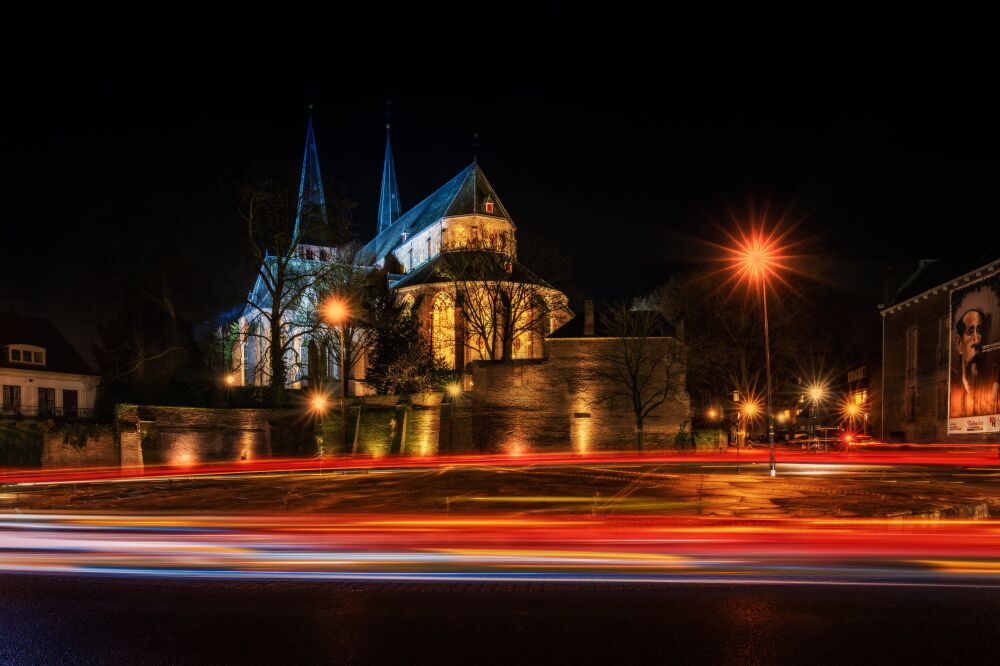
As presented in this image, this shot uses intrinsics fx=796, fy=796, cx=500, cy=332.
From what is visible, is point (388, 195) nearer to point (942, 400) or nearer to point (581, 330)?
point (581, 330)

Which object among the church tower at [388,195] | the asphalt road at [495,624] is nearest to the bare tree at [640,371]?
the asphalt road at [495,624]

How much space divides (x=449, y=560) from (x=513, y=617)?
204cm

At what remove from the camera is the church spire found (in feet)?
295

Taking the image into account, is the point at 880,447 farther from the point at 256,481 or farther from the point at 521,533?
the point at 521,533

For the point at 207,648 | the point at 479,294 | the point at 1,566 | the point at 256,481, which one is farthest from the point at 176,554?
the point at 479,294

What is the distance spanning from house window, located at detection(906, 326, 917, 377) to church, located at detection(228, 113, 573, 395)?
22.7 m

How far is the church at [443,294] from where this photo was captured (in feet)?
150

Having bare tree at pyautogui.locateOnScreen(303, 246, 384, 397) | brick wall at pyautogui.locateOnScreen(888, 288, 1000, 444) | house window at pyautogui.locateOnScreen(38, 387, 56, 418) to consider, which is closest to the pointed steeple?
bare tree at pyautogui.locateOnScreen(303, 246, 384, 397)

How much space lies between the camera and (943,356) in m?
45.4

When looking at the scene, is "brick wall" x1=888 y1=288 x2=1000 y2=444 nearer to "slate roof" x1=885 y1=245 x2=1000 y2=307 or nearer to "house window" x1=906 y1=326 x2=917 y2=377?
"house window" x1=906 y1=326 x2=917 y2=377

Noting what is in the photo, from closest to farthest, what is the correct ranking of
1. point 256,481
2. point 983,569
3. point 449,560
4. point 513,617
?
point 513,617
point 983,569
point 449,560
point 256,481

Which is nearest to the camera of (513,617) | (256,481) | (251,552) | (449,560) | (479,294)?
(513,617)

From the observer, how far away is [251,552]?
9508 mm

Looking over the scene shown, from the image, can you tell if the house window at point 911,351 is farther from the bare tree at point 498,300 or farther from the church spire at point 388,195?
the church spire at point 388,195
